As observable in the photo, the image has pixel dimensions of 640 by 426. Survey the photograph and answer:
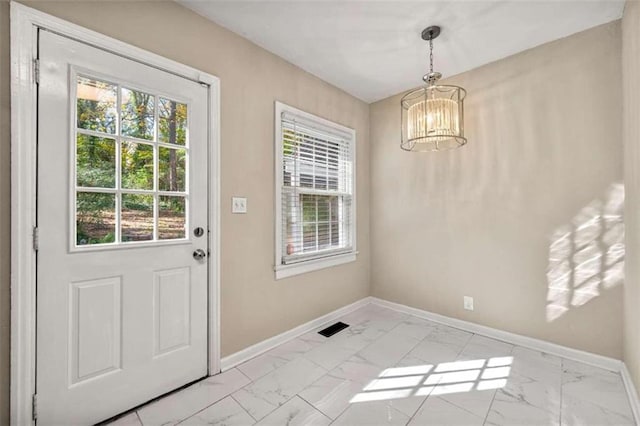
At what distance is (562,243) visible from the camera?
2.25m

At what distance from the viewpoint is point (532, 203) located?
2.38 m

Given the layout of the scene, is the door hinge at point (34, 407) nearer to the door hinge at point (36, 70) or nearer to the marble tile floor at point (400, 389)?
the marble tile floor at point (400, 389)

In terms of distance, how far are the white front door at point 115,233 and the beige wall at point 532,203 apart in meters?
2.27

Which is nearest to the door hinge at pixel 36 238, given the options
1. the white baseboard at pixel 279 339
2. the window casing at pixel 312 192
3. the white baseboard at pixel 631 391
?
the white baseboard at pixel 279 339

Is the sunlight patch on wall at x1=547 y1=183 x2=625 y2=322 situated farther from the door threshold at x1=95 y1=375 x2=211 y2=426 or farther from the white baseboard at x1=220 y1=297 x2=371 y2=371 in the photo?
the door threshold at x1=95 y1=375 x2=211 y2=426

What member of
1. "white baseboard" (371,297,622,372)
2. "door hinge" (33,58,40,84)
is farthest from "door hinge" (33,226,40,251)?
"white baseboard" (371,297,622,372)

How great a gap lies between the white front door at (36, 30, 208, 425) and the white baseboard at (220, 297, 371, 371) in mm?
219

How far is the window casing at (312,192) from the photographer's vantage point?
2557 mm

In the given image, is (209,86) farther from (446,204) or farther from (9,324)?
(446,204)

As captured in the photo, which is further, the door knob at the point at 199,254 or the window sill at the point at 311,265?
the window sill at the point at 311,265

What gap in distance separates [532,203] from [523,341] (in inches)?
46.5

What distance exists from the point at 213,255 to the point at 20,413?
1151mm

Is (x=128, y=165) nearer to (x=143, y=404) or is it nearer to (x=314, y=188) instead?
(x=143, y=404)

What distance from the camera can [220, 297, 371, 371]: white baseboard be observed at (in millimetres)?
2143
